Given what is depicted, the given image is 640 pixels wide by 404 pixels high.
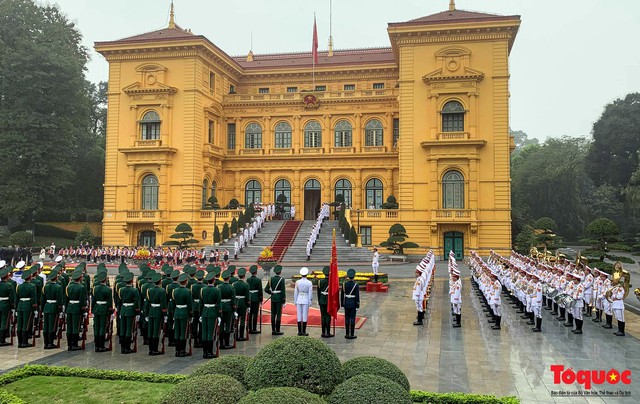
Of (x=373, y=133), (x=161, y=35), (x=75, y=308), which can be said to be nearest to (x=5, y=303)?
(x=75, y=308)

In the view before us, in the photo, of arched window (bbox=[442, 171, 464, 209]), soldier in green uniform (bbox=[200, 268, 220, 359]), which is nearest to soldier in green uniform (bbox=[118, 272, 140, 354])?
soldier in green uniform (bbox=[200, 268, 220, 359])

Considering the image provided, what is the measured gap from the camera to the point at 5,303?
12.1 meters

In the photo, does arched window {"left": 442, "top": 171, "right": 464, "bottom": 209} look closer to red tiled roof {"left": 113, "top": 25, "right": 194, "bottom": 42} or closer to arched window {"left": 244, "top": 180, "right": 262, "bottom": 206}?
arched window {"left": 244, "top": 180, "right": 262, "bottom": 206}

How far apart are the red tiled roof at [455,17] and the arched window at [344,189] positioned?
1365cm

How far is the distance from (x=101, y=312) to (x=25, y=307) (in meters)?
2.04

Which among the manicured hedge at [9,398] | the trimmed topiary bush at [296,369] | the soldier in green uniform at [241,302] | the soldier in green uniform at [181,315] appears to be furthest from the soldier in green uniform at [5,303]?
the trimmed topiary bush at [296,369]

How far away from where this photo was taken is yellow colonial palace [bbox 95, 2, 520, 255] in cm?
3572

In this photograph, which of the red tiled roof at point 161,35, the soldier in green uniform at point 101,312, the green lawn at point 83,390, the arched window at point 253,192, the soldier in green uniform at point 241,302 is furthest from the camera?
the arched window at point 253,192

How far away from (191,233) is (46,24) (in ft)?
85.6

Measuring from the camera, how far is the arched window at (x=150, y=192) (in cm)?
3966

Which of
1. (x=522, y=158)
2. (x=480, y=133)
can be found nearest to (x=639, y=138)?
(x=522, y=158)

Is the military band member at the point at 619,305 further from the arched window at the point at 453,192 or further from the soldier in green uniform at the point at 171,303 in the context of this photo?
the arched window at the point at 453,192

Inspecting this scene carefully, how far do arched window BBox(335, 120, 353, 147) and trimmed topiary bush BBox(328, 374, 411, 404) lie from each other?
38743 millimetres

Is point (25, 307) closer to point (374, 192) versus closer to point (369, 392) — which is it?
point (369, 392)
